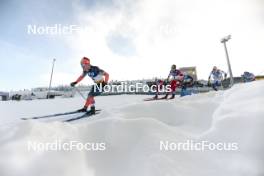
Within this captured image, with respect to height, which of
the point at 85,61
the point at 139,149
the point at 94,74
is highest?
the point at 85,61

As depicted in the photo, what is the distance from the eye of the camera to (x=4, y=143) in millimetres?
2344

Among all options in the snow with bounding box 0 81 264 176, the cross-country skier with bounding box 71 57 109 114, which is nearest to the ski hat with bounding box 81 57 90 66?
the cross-country skier with bounding box 71 57 109 114

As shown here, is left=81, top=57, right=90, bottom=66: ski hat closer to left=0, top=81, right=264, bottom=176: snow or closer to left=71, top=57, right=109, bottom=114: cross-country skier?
left=71, top=57, right=109, bottom=114: cross-country skier

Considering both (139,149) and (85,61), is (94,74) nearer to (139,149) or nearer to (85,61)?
(85,61)

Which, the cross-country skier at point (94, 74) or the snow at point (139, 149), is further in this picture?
the cross-country skier at point (94, 74)

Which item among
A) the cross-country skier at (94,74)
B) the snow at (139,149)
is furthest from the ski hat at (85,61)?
the snow at (139,149)

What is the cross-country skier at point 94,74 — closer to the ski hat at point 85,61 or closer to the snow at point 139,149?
the ski hat at point 85,61

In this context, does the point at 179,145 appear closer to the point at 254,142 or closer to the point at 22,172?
the point at 254,142

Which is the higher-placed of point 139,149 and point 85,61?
point 85,61

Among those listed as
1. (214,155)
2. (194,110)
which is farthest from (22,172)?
(194,110)

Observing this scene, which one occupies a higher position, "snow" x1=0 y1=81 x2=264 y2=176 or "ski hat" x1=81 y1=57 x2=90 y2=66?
"ski hat" x1=81 y1=57 x2=90 y2=66

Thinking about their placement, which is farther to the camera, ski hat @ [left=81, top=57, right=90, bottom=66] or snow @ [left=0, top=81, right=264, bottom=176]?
ski hat @ [left=81, top=57, right=90, bottom=66]

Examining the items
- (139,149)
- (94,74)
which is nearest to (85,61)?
(94,74)

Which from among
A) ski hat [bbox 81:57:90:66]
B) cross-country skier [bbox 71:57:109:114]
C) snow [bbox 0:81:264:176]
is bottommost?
snow [bbox 0:81:264:176]
